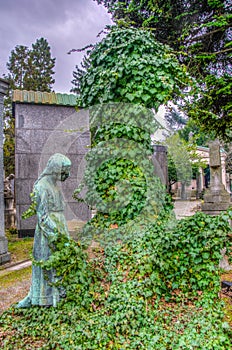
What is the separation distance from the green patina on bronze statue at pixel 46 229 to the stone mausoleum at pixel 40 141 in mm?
4558

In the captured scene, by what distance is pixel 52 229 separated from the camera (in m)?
2.80

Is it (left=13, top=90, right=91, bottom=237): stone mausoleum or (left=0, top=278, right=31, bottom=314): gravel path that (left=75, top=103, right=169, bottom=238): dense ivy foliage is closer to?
(left=0, top=278, right=31, bottom=314): gravel path

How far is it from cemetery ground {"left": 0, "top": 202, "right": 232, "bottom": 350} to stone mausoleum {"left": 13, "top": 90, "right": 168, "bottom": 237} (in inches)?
187

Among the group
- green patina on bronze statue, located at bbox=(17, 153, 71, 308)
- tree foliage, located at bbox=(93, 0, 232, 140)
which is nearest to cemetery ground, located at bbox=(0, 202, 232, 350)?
green patina on bronze statue, located at bbox=(17, 153, 71, 308)

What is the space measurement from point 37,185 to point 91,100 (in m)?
1.46

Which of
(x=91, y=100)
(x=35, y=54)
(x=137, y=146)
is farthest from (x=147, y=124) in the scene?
(x=35, y=54)

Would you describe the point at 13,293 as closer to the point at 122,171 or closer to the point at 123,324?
the point at 123,324

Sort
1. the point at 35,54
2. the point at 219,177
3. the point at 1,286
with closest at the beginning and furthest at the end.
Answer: the point at 1,286 → the point at 219,177 → the point at 35,54

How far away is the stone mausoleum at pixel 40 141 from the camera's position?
24.9ft

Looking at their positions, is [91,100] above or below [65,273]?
above

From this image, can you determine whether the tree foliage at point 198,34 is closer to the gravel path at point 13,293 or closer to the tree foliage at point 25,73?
the gravel path at point 13,293

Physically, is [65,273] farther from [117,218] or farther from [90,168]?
[90,168]

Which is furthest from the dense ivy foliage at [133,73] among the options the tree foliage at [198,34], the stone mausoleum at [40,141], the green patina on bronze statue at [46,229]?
the stone mausoleum at [40,141]

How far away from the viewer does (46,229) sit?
9.22 ft
